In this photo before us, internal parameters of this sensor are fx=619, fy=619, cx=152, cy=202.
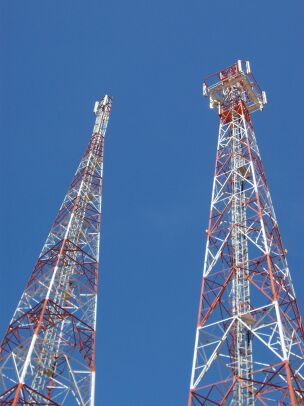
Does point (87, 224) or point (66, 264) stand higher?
point (87, 224)

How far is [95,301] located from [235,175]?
39.4 ft

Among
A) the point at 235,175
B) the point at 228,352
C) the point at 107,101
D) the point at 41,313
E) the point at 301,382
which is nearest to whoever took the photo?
the point at 301,382

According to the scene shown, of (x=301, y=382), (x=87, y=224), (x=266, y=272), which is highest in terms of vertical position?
(x=87, y=224)

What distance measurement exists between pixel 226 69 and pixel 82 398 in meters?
27.0

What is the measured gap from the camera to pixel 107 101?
195 ft

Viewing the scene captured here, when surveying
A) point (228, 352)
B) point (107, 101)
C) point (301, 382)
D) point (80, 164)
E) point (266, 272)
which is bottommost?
point (301, 382)

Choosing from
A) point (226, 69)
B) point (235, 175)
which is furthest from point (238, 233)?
point (226, 69)

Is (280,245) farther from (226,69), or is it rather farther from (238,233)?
(226,69)

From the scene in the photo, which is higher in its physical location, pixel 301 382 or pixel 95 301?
pixel 95 301

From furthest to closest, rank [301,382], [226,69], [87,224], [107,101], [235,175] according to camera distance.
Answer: [107,101], [226,69], [87,224], [235,175], [301,382]

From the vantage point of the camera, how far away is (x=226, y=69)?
47.9 meters

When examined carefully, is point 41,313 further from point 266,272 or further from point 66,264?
point 266,272

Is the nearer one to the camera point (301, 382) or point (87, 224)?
point (301, 382)

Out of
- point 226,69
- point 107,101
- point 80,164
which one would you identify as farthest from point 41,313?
point 107,101
